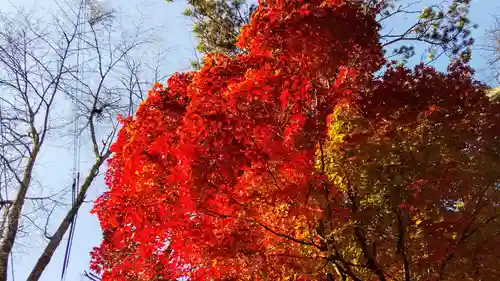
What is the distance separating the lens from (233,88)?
5.75 m

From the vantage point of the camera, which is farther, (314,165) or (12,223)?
(12,223)

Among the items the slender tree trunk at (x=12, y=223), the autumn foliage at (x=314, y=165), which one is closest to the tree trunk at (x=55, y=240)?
the slender tree trunk at (x=12, y=223)

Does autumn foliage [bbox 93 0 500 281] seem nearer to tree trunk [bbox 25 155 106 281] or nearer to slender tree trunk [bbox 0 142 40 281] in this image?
tree trunk [bbox 25 155 106 281]

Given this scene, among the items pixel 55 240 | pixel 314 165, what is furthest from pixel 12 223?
pixel 314 165

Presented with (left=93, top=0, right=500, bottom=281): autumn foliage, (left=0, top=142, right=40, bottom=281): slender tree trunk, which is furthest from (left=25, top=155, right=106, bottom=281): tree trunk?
(left=93, top=0, right=500, bottom=281): autumn foliage

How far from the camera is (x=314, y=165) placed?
16.6ft

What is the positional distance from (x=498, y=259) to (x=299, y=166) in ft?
8.75

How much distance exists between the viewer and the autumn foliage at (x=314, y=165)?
15.6 ft

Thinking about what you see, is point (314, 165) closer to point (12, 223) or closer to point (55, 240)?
point (55, 240)

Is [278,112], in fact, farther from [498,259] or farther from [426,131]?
[498,259]

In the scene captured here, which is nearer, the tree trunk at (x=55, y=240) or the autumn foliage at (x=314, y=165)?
the autumn foliage at (x=314, y=165)

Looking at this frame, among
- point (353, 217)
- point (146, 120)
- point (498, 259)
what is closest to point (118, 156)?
point (146, 120)

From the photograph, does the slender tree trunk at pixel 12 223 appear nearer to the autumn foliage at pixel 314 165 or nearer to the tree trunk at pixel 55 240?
the tree trunk at pixel 55 240

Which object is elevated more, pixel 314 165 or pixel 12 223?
pixel 12 223
